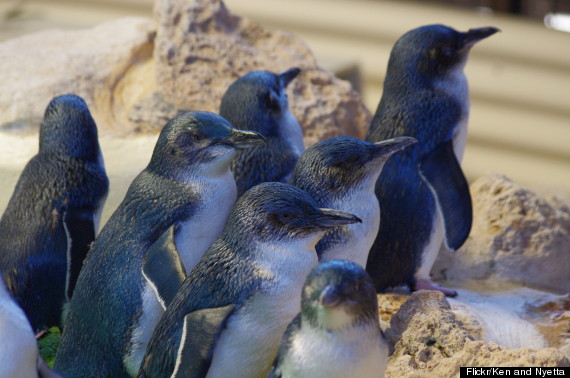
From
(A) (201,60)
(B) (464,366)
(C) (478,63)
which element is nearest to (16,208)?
(A) (201,60)

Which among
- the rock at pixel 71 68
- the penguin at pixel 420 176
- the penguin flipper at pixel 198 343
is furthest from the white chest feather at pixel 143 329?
the rock at pixel 71 68

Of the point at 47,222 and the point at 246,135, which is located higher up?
the point at 246,135

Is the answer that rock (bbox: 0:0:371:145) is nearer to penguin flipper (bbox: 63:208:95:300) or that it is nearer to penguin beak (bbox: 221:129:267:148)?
penguin flipper (bbox: 63:208:95:300)

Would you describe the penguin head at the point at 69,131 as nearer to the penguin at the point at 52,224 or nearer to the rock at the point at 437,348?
the penguin at the point at 52,224

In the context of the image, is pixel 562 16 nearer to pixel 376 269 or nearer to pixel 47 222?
pixel 376 269

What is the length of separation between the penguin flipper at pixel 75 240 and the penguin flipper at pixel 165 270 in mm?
722

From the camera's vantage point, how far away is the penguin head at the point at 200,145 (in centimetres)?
318

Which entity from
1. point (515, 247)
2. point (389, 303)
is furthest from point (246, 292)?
point (515, 247)

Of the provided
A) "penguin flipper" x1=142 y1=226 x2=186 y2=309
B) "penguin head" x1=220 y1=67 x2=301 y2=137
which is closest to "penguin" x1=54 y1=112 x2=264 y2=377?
"penguin flipper" x1=142 y1=226 x2=186 y2=309

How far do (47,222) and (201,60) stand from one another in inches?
64.8

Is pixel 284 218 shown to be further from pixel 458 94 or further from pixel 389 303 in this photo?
pixel 458 94

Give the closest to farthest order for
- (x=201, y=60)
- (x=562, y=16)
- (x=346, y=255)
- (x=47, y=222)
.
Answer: (x=346, y=255)
(x=47, y=222)
(x=201, y=60)
(x=562, y=16)

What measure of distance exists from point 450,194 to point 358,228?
30.1 inches

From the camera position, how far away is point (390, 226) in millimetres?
3721
